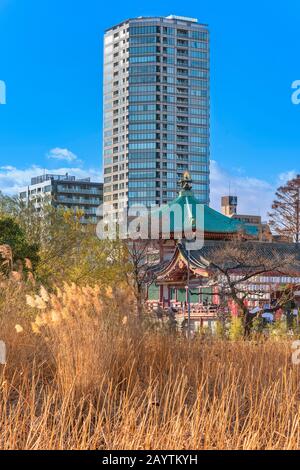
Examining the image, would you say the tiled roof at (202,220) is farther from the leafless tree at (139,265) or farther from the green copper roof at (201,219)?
the leafless tree at (139,265)

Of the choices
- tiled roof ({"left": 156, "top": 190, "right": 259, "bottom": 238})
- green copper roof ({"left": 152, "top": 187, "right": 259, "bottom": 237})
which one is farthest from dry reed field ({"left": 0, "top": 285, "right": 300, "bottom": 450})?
tiled roof ({"left": 156, "top": 190, "right": 259, "bottom": 238})

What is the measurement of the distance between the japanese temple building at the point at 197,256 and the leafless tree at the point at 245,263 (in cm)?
11

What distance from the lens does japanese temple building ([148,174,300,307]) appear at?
23750 mm

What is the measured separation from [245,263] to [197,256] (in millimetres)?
6061

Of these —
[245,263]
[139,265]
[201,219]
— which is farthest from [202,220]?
[245,263]

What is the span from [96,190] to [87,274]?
67069 millimetres

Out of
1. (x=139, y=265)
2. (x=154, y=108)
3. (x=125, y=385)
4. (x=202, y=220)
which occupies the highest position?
(x=154, y=108)

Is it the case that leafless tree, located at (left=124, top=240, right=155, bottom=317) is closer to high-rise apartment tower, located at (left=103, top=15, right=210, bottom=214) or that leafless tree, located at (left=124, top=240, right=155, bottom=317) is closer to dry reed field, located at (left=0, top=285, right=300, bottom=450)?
dry reed field, located at (left=0, top=285, right=300, bottom=450)

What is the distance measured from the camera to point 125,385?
21.7 feet

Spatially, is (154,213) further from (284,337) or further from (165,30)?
(165,30)

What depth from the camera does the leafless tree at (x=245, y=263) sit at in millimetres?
17422

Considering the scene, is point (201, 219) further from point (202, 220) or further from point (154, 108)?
point (154, 108)

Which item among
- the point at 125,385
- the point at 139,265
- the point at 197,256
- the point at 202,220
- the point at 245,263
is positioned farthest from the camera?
the point at 202,220
